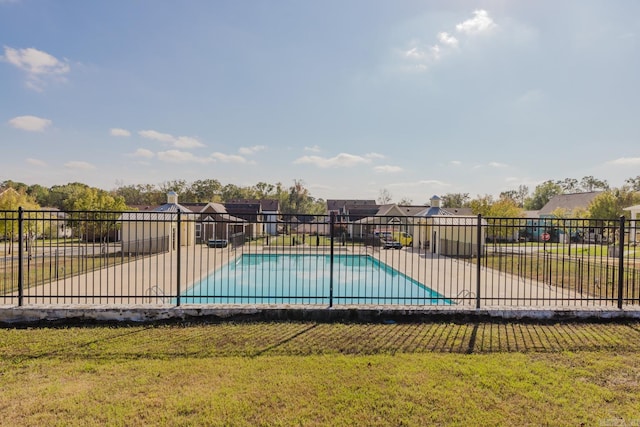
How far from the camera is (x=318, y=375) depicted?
366 centimetres

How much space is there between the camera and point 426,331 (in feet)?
16.8

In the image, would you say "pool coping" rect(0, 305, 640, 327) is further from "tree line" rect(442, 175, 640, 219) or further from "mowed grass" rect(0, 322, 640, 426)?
"tree line" rect(442, 175, 640, 219)

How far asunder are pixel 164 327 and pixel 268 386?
2.60 metres

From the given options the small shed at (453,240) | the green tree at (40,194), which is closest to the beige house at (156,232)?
the small shed at (453,240)

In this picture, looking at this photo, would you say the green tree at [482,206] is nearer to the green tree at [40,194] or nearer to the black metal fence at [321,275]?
the black metal fence at [321,275]

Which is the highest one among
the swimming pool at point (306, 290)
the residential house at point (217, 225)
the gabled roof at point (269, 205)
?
the gabled roof at point (269, 205)

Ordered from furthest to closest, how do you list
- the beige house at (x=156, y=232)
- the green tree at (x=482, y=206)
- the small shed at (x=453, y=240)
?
the green tree at (x=482, y=206)
the beige house at (x=156, y=232)
the small shed at (x=453, y=240)

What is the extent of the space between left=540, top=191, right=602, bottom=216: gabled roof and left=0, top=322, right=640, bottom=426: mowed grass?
154 ft

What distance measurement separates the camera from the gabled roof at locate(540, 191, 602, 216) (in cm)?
4298

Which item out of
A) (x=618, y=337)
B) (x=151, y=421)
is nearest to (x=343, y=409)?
(x=151, y=421)

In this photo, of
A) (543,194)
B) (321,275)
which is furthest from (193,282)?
(543,194)

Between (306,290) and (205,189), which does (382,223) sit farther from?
(205,189)

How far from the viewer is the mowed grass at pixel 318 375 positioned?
2.95 meters

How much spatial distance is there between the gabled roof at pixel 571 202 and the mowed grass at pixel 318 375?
46806mm
